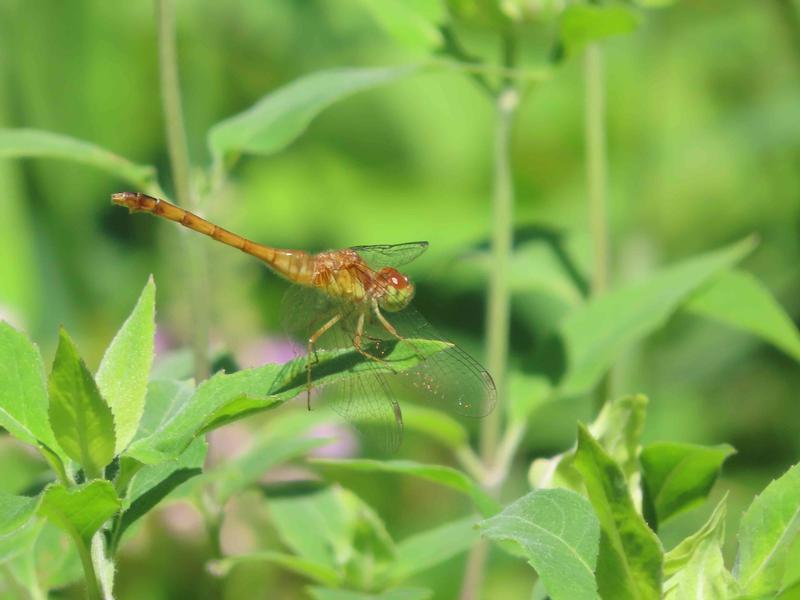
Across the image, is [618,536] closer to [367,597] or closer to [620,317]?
[367,597]

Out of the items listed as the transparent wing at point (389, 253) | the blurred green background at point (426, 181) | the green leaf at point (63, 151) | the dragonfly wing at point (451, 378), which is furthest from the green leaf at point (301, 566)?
the blurred green background at point (426, 181)

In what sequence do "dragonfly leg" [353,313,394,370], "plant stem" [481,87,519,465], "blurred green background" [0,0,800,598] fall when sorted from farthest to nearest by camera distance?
"blurred green background" [0,0,800,598] < "plant stem" [481,87,519,465] < "dragonfly leg" [353,313,394,370]

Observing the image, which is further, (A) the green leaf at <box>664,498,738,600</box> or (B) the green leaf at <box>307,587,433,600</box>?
(B) the green leaf at <box>307,587,433,600</box>

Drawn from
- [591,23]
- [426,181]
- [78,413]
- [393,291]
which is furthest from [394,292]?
[426,181]

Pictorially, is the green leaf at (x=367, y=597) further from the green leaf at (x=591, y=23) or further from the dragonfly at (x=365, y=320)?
the green leaf at (x=591, y=23)

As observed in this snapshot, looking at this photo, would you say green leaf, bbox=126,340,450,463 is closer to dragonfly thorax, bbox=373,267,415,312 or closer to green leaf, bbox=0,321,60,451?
green leaf, bbox=0,321,60,451

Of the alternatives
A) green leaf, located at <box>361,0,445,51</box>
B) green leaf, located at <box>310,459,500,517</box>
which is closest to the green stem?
green leaf, located at <box>361,0,445,51</box>

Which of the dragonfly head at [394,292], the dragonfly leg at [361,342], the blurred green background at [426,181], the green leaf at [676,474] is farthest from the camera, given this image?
the blurred green background at [426,181]
